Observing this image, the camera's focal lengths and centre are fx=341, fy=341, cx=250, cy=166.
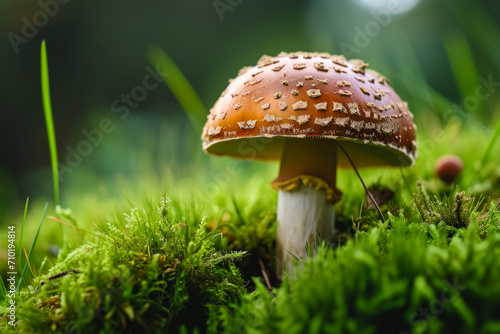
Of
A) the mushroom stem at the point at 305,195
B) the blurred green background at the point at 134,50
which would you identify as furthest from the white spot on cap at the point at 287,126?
the blurred green background at the point at 134,50

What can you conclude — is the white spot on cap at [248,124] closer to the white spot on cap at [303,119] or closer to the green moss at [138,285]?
the white spot on cap at [303,119]

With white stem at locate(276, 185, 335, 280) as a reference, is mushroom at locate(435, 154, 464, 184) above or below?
below

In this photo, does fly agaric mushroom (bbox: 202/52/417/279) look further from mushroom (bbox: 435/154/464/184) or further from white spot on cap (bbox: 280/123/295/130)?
mushroom (bbox: 435/154/464/184)

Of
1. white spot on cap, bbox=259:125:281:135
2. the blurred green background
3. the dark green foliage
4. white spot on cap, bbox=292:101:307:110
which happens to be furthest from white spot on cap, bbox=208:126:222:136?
the blurred green background

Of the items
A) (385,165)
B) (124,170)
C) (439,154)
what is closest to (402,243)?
(385,165)

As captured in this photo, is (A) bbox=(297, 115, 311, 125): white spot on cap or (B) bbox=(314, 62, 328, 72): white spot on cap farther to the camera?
(B) bbox=(314, 62, 328, 72): white spot on cap

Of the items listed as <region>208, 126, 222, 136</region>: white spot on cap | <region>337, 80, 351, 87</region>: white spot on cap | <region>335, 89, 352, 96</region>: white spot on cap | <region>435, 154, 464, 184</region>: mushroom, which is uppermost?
<region>208, 126, 222, 136</region>: white spot on cap

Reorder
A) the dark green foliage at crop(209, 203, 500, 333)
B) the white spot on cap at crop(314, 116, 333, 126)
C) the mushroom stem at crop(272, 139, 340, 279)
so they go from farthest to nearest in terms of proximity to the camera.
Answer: the mushroom stem at crop(272, 139, 340, 279) < the white spot on cap at crop(314, 116, 333, 126) < the dark green foliage at crop(209, 203, 500, 333)
